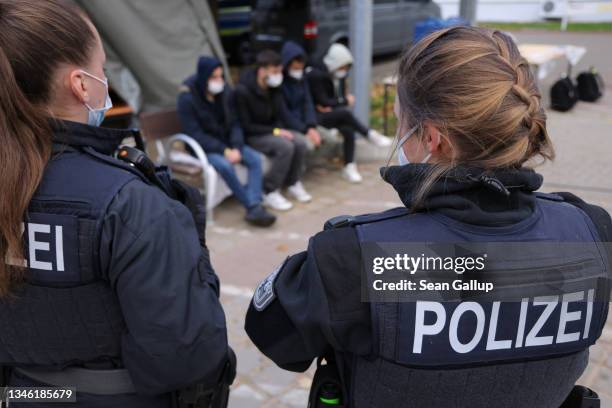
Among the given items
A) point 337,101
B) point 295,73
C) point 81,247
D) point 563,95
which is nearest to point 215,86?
point 295,73

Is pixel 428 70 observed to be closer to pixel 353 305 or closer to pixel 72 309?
pixel 353 305

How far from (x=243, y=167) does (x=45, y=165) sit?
3.90 meters

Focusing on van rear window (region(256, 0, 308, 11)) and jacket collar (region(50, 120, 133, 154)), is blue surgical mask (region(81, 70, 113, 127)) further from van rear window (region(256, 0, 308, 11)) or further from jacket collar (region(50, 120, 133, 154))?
van rear window (region(256, 0, 308, 11))

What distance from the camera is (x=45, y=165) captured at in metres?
1.31

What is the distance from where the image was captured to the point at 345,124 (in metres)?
6.20

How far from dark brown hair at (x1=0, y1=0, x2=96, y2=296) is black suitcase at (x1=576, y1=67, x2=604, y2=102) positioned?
9.45m

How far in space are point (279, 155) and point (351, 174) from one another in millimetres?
1057

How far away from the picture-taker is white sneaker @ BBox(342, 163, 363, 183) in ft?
19.8

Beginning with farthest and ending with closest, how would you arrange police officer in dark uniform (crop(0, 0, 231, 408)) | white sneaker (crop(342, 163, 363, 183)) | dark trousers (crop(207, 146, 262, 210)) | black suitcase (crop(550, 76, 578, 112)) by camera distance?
1. black suitcase (crop(550, 76, 578, 112))
2. white sneaker (crop(342, 163, 363, 183))
3. dark trousers (crop(207, 146, 262, 210))
4. police officer in dark uniform (crop(0, 0, 231, 408))

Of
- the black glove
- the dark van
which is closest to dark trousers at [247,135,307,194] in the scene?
the black glove

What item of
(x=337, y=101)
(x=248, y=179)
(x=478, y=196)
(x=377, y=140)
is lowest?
(x=377, y=140)

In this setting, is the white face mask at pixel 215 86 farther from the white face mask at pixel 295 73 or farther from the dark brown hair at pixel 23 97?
the dark brown hair at pixel 23 97

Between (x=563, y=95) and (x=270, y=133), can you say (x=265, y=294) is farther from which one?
(x=563, y=95)

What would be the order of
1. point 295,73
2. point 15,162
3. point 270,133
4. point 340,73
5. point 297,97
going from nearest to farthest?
point 15,162 < point 270,133 < point 295,73 < point 297,97 < point 340,73
